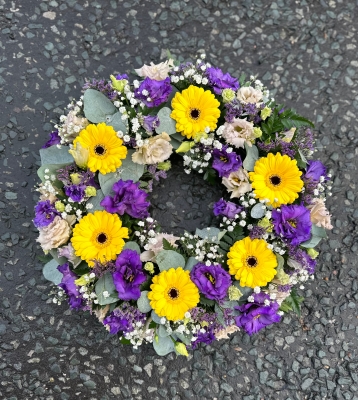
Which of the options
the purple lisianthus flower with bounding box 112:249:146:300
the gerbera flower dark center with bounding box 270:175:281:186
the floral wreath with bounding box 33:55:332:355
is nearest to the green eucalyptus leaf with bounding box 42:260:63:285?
the floral wreath with bounding box 33:55:332:355

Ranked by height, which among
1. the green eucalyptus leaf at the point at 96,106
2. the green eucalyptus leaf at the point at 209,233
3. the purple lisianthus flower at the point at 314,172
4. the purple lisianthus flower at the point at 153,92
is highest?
the purple lisianthus flower at the point at 153,92

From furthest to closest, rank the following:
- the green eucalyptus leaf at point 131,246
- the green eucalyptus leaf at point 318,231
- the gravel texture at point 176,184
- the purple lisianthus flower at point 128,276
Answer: the gravel texture at point 176,184, the green eucalyptus leaf at point 318,231, the green eucalyptus leaf at point 131,246, the purple lisianthus flower at point 128,276

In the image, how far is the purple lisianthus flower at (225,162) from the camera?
1.95m

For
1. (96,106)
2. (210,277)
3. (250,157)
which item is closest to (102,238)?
(210,277)

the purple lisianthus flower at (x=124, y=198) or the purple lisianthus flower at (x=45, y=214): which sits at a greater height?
the purple lisianthus flower at (x=124, y=198)

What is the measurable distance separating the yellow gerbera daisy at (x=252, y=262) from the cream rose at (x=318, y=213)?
28 cm

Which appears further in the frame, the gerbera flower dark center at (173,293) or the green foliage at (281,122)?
the green foliage at (281,122)

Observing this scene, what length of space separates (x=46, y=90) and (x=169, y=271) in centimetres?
117

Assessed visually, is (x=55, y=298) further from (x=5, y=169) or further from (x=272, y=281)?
(x=272, y=281)

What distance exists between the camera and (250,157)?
1952 mm

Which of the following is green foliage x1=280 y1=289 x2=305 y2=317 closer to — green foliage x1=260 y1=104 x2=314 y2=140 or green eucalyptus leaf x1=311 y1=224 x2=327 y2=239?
green eucalyptus leaf x1=311 y1=224 x2=327 y2=239

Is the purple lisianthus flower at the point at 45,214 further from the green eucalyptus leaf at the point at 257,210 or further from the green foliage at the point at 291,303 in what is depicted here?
the green foliage at the point at 291,303

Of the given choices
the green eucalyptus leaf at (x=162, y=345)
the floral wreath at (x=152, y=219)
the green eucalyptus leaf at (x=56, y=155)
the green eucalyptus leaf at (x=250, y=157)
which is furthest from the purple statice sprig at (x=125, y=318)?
the green eucalyptus leaf at (x=250, y=157)

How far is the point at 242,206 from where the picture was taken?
2000 mm
